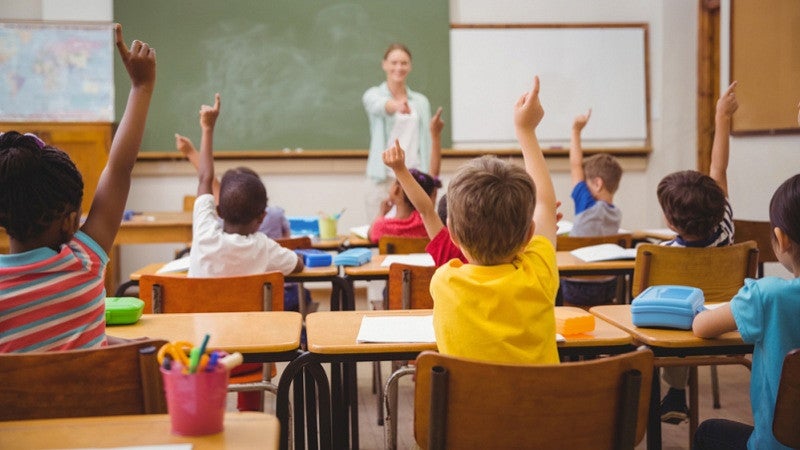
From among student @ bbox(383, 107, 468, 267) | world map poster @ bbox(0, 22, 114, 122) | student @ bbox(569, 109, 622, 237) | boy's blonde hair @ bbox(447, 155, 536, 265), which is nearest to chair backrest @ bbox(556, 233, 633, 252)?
student @ bbox(569, 109, 622, 237)

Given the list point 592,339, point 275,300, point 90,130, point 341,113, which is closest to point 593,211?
point 275,300

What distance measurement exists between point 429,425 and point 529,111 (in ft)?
2.95

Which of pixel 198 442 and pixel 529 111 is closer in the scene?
pixel 198 442

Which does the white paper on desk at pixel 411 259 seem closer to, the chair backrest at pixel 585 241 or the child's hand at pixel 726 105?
the chair backrest at pixel 585 241

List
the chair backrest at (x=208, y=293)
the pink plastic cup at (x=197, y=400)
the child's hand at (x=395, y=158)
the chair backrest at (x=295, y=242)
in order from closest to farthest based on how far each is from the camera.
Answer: the pink plastic cup at (x=197, y=400)
the child's hand at (x=395, y=158)
the chair backrest at (x=208, y=293)
the chair backrest at (x=295, y=242)

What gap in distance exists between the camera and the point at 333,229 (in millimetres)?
4504

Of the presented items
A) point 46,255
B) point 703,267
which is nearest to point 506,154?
point 703,267

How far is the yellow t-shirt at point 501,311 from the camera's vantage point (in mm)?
1610

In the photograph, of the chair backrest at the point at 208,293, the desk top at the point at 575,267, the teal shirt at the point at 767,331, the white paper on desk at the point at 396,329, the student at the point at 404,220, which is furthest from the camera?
the student at the point at 404,220

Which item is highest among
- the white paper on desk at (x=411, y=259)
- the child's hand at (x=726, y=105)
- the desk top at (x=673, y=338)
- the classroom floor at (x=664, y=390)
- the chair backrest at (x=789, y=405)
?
the child's hand at (x=726, y=105)

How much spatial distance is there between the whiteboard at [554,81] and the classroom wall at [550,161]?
13 centimetres

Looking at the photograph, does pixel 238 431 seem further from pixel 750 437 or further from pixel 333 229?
pixel 333 229

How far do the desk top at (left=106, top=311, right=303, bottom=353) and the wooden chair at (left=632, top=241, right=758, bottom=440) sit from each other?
1325 millimetres

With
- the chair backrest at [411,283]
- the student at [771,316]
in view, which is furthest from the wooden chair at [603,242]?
the student at [771,316]
